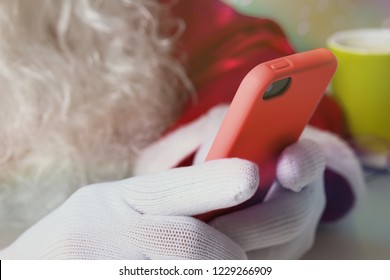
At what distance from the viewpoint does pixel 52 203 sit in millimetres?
348

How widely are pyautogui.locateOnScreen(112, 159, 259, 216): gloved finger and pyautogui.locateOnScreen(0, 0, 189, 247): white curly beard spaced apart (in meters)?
0.08

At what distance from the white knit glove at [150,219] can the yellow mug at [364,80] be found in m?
0.15

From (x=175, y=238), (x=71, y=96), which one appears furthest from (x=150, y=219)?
(x=71, y=96)

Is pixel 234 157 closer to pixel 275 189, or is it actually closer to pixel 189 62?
pixel 275 189

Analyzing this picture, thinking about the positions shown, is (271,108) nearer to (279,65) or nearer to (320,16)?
(279,65)

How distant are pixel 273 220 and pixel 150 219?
0.07 m

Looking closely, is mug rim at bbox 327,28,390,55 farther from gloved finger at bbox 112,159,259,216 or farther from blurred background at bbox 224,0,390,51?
gloved finger at bbox 112,159,259,216

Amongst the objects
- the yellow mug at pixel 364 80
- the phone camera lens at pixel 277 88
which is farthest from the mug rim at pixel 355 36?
the phone camera lens at pixel 277 88

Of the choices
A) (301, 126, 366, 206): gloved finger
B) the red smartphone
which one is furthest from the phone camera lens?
(301, 126, 366, 206): gloved finger

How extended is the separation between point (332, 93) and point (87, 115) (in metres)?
0.17

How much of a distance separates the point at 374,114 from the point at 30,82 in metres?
0.23

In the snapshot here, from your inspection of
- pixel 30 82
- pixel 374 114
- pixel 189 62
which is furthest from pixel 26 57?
pixel 374 114

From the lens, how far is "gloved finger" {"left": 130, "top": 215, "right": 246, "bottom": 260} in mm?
276
